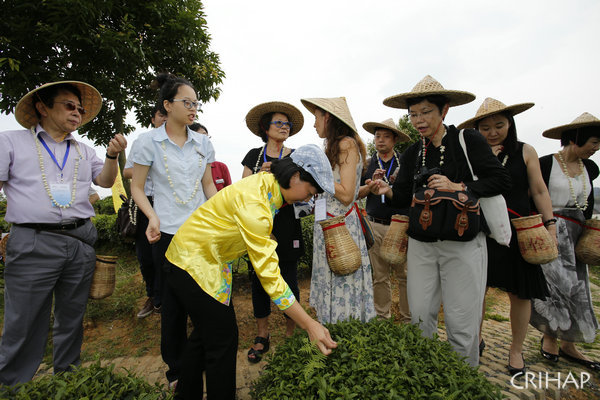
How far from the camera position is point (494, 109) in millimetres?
2744

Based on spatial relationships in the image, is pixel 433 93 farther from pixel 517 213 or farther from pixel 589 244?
pixel 589 244

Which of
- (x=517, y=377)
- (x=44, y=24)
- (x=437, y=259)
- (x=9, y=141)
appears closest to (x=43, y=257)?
(x=9, y=141)

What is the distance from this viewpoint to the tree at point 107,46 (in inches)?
266

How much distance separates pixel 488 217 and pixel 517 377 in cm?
174

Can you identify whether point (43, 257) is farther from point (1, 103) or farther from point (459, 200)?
point (1, 103)

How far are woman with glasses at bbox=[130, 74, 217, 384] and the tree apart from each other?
6.80m

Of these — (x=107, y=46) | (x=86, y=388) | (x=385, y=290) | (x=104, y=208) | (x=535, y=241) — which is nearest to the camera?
(x=86, y=388)

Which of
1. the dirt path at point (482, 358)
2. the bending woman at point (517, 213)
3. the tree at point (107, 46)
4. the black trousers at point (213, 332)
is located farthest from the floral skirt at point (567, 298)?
the tree at point (107, 46)

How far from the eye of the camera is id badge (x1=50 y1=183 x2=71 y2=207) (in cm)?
219

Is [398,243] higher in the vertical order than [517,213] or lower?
lower

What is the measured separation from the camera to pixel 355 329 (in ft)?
5.78

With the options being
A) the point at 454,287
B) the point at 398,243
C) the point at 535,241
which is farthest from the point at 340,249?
the point at 535,241

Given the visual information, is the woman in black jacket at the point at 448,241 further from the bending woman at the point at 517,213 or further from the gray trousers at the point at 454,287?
the bending woman at the point at 517,213

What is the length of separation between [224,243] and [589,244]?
3.83 m
